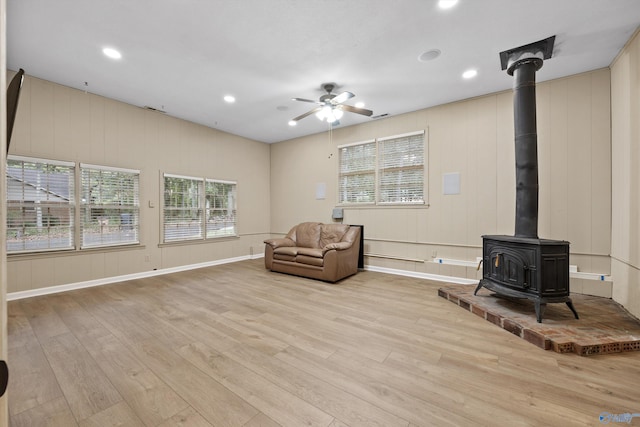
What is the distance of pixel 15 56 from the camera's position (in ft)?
10.1

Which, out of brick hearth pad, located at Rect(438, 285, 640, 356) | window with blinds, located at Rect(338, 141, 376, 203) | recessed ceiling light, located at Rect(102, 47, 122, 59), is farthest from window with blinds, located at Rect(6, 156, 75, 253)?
brick hearth pad, located at Rect(438, 285, 640, 356)

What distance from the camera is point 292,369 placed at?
1966 millimetres

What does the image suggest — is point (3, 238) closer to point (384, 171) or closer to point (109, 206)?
point (109, 206)

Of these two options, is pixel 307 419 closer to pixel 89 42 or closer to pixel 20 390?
pixel 20 390

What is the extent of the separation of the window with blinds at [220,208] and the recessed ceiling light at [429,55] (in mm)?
4693

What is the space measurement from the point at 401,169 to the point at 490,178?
1479mm

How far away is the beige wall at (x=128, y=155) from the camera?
3.62 metres

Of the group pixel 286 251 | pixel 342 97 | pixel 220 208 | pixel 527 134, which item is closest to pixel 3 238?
pixel 342 97

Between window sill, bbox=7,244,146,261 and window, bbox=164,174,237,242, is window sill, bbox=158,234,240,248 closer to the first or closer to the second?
window, bbox=164,174,237,242

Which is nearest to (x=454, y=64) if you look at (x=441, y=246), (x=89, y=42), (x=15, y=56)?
(x=441, y=246)

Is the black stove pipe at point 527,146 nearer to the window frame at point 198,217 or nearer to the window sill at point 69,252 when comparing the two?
the window frame at point 198,217

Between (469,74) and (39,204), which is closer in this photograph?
(469,74)

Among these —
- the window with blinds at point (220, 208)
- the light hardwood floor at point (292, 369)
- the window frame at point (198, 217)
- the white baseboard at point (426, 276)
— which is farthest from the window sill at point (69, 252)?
the white baseboard at point (426, 276)

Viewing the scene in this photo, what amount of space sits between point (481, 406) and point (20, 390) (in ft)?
9.97
